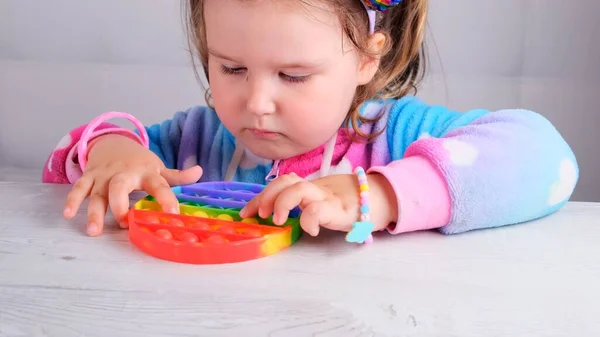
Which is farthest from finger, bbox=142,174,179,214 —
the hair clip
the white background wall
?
the white background wall

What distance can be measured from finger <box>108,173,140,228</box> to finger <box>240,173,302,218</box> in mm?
123

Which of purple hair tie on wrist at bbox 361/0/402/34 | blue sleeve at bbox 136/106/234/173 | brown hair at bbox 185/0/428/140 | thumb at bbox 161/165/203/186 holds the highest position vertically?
purple hair tie on wrist at bbox 361/0/402/34

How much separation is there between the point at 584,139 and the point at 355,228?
90 cm

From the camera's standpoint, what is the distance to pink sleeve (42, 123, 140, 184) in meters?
1.00

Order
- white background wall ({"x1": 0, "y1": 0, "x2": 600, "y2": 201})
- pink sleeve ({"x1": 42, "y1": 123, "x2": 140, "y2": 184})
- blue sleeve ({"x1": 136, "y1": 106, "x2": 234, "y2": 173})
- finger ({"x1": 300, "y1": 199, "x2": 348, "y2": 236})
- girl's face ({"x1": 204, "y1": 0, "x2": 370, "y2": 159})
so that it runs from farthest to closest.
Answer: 1. white background wall ({"x1": 0, "y1": 0, "x2": 600, "y2": 201})
2. blue sleeve ({"x1": 136, "y1": 106, "x2": 234, "y2": 173})
3. pink sleeve ({"x1": 42, "y1": 123, "x2": 140, "y2": 184})
4. girl's face ({"x1": 204, "y1": 0, "x2": 370, "y2": 159})
5. finger ({"x1": 300, "y1": 199, "x2": 348, "y2": 236})

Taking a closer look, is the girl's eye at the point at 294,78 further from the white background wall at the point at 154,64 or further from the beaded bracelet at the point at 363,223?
the white background wall at the point at 154,64

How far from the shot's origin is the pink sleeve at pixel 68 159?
1003mm

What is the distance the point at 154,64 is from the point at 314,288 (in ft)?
3.68

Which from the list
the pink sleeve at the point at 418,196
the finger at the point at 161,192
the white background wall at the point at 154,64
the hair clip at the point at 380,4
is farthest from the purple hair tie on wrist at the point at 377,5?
the white background wall at the point at 154,64

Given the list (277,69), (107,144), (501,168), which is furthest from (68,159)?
(501,168)

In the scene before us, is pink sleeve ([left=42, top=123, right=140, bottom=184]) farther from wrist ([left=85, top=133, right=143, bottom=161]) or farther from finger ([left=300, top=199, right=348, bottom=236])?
finger ([left=300, top=199, right=348, bottom=236])

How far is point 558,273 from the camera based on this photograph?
63 cm

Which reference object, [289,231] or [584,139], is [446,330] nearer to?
[289,231]

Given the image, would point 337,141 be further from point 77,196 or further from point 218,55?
point 77,196
